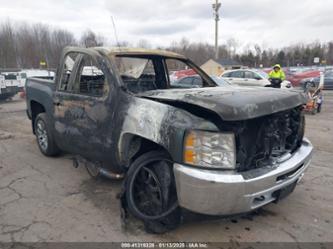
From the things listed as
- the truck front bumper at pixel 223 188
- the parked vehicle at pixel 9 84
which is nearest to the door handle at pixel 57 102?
the truck front bumper at pixel 223 188

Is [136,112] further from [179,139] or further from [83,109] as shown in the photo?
[83,109]

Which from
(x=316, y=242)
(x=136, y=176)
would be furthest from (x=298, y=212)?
(x=136, y=176)

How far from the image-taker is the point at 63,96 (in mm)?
3941

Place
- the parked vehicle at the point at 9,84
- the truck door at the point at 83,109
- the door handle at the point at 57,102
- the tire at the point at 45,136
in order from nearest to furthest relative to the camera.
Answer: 1. the truck door at the point at 83,109
2. the door handle at the point at 57,102
3. the tire at the point at 45,136
4. the parked vehicle at the point at 9,84

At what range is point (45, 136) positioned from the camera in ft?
16.3

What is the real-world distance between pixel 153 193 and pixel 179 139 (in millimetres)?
774

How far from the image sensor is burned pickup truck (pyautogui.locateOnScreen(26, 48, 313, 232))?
91.4 inches

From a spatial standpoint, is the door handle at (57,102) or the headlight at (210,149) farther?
the door handle at (57,102)

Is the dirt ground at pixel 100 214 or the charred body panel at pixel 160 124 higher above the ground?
the charred body panel at pixel 160 124

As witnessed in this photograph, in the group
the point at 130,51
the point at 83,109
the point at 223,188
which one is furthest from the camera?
the point at 130,51

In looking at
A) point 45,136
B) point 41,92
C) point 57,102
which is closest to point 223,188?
point 57,102

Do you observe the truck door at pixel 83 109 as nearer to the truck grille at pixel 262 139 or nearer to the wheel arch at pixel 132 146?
the wheel arch at pixel 132 146

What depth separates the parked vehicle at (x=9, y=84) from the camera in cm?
1370

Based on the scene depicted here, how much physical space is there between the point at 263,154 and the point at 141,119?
1.24 meters
